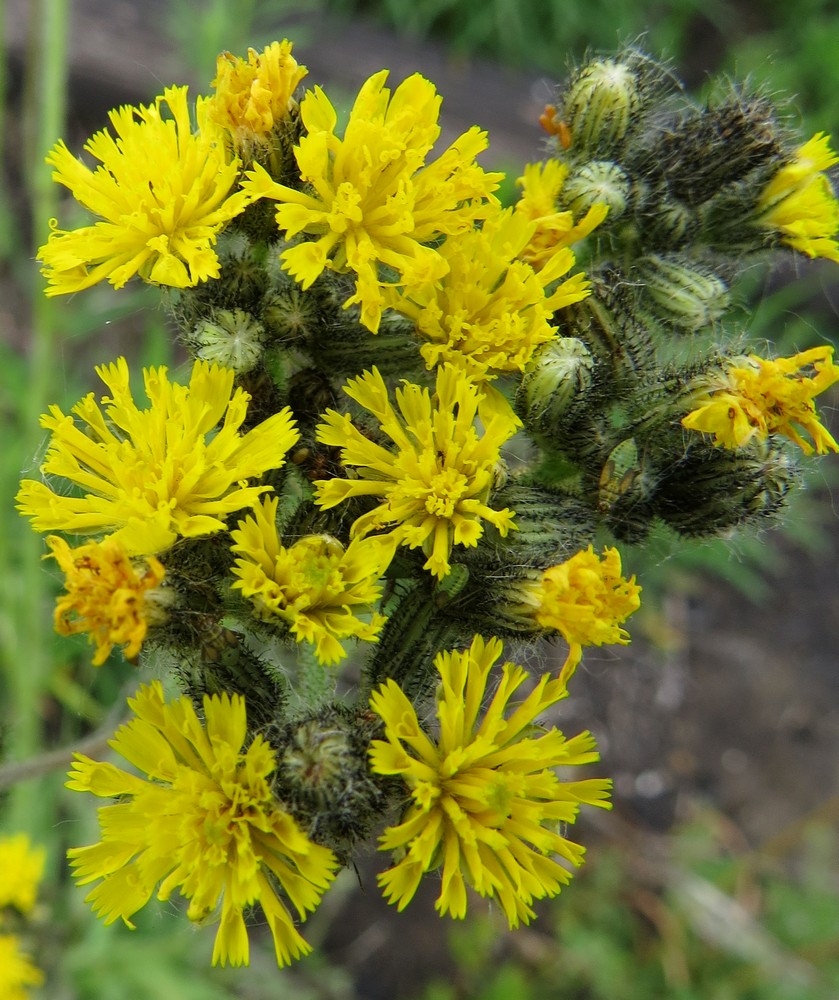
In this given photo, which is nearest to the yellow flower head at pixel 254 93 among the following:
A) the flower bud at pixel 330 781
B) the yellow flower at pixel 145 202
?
the yellow flower at pixel 145 202

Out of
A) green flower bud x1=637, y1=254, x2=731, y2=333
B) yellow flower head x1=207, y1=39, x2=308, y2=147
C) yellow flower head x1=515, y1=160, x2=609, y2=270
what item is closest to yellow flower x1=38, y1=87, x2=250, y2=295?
yellow flower head x1=207, y1=39, x2=308, y2=147

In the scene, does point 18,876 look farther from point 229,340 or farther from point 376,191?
point 376,191

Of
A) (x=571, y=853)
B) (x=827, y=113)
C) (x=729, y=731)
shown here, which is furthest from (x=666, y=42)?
(x=571, y=853)

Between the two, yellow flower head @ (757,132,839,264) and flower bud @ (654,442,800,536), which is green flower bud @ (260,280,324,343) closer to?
flower bud @ (654,442,800,536)

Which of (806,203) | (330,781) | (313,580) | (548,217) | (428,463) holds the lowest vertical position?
(330,781)

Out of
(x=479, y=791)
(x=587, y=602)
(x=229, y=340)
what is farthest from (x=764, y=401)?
(x=229, y=340)

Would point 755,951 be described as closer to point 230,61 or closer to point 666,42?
point 230,61
